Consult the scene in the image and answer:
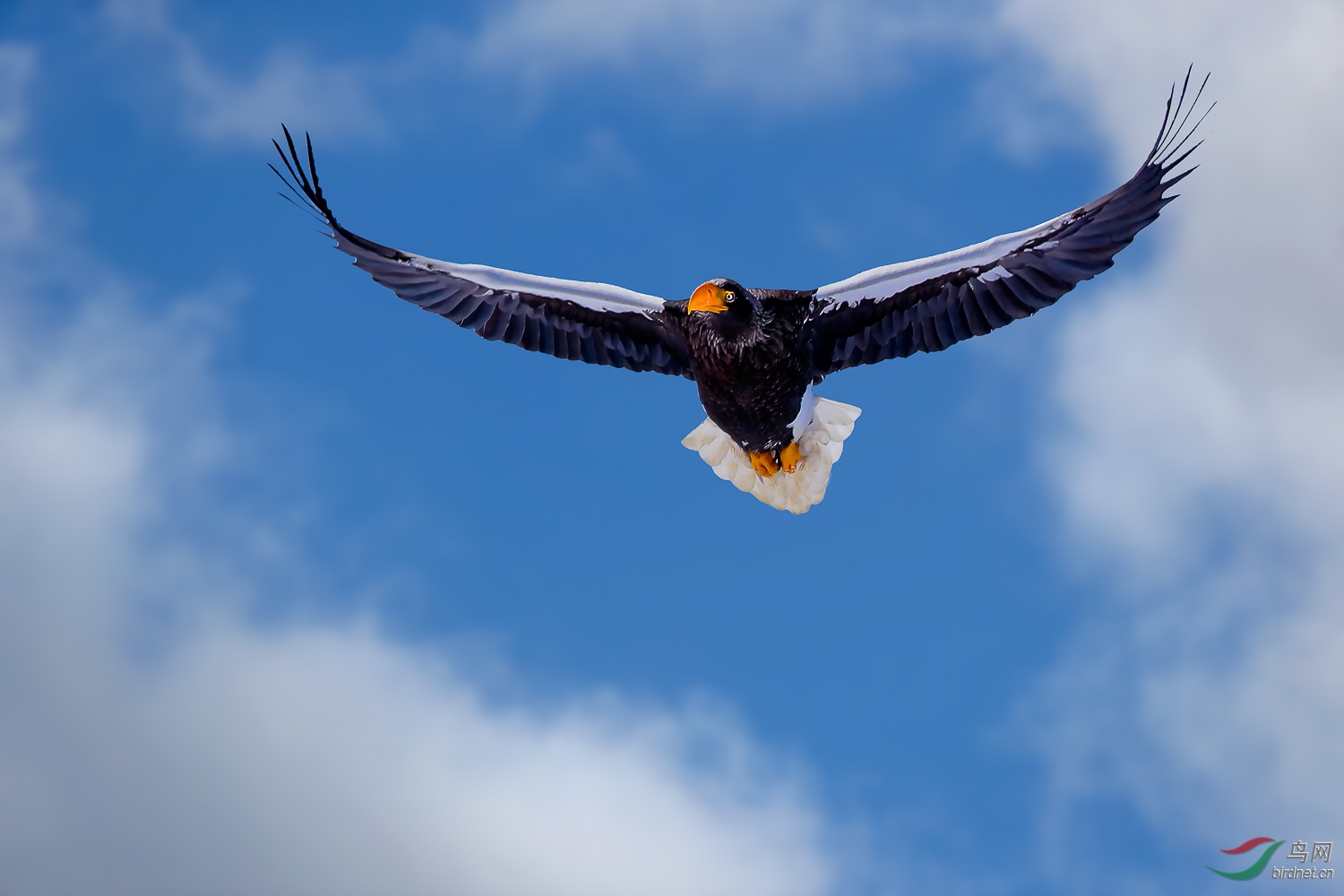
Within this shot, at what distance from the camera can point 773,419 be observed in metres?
10.2

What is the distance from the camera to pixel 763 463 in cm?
1093

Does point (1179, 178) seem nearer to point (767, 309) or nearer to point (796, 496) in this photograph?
point (767, 309)

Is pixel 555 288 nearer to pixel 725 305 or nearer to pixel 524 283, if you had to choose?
pixel 524 283

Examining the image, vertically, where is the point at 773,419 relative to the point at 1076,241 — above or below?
below

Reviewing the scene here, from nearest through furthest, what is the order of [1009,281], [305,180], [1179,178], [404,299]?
[1179,178], [1009,281], [305,180], [404,299]

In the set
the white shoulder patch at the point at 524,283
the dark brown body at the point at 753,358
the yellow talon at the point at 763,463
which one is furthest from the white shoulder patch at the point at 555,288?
the yellow talon at the point at 763,463

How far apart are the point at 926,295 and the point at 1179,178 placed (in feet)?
6.42

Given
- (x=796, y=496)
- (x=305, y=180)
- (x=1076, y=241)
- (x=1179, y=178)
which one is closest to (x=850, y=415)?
(x=796, y=496)

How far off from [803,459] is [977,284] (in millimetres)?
2180

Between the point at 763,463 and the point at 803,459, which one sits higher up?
the point at 803,459

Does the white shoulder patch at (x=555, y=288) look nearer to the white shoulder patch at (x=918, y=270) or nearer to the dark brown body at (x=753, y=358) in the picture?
the dark brown body at (x=753, y=358)

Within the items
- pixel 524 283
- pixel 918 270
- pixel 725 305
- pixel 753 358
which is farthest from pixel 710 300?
pixel 524 283

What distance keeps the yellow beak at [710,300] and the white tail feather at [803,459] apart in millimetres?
1786

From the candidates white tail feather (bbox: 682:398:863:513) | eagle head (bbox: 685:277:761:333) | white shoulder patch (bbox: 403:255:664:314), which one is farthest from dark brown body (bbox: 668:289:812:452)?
white tail feather (bbox: 682:398:863:513)
